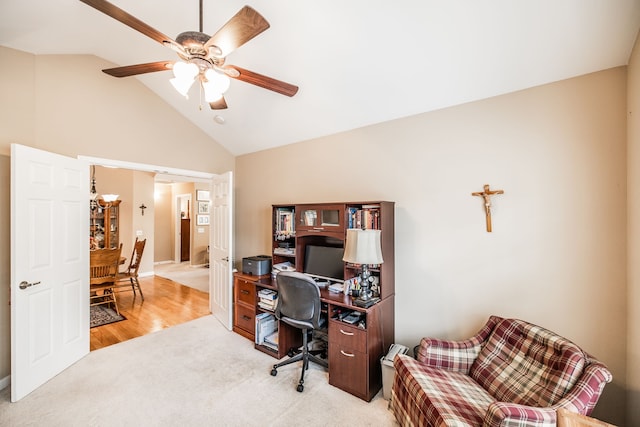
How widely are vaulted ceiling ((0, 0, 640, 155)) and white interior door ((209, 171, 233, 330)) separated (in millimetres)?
1266

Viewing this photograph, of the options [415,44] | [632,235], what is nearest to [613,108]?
[632,235]

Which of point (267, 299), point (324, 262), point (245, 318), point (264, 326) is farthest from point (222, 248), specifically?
point (324, 262)

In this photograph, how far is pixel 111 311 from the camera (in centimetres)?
399

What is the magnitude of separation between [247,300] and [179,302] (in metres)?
2.03

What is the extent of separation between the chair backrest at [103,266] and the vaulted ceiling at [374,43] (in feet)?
7.74

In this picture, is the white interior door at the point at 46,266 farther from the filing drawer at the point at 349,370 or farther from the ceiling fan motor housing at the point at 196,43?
the filing drawer at the point at 349,370

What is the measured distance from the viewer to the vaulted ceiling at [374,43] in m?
1.62

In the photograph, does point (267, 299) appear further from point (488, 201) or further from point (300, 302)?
point (488, 201)

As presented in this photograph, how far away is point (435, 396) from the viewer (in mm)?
1584

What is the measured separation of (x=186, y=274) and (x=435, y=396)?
6.29m

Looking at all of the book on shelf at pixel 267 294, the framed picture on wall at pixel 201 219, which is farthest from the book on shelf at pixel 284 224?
the framed picture on wall at pixel 201 219

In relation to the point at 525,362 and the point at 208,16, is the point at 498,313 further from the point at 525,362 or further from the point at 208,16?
the point at 208,16

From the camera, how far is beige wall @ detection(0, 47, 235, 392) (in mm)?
2338

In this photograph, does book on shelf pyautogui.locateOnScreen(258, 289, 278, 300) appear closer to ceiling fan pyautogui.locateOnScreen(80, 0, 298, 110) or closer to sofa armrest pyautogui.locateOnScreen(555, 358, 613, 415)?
ceiling fan pyautogui.locateOnScreen(80, 0, 298, 110)
